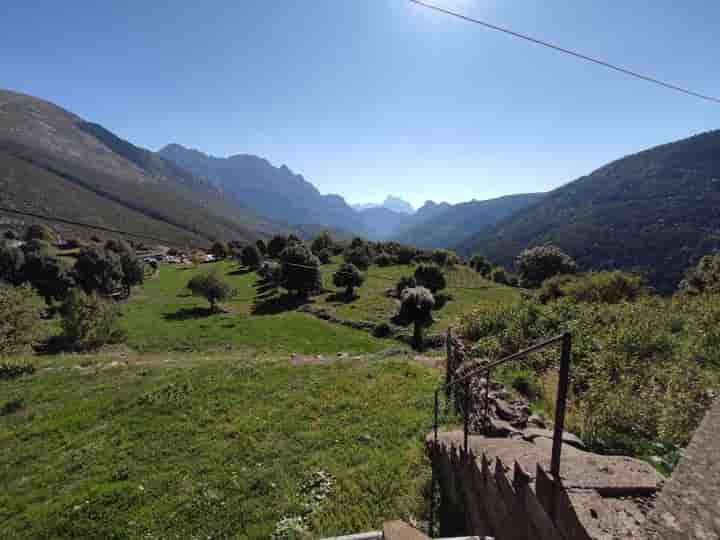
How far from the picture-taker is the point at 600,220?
412ft

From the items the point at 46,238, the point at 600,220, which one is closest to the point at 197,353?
the point at 46,238

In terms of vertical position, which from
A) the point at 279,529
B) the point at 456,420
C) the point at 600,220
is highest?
the point at 600,220

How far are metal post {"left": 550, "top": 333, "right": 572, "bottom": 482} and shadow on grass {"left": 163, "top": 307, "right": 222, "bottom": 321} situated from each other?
33604 millimetres

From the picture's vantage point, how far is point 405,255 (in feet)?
198

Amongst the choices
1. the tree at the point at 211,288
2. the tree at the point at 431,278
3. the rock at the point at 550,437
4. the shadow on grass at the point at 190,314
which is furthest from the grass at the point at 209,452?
the tree at the point at 431,278

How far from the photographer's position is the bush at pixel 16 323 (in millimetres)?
15047

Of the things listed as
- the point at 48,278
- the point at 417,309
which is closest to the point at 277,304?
the point at 417,309

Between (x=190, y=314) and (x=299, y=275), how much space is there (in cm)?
1198

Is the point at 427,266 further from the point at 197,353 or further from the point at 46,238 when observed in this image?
the point at 46,238

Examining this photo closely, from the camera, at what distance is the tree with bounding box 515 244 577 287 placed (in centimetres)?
4659

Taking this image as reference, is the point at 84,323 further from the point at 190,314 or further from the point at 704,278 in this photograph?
the point at 704,278

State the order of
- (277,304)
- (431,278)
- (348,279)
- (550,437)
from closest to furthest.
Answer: (550,437), (277,304), (431,278), (348,279)

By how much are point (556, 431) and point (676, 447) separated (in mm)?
2734

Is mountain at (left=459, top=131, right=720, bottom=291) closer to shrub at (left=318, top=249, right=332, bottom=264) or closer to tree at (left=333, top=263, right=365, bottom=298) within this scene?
shrub at (left=318, top=249, right=332, bottom=264)
